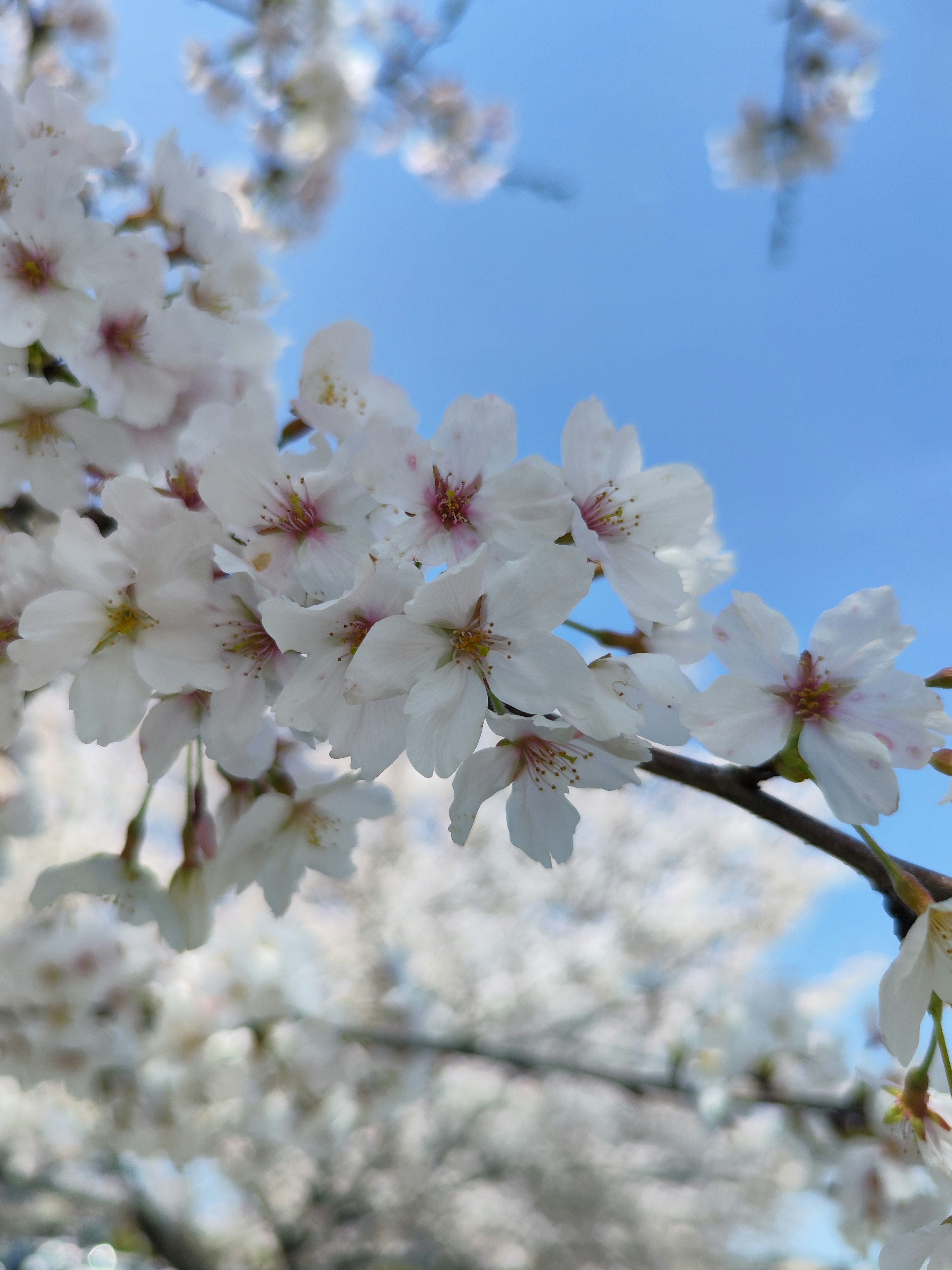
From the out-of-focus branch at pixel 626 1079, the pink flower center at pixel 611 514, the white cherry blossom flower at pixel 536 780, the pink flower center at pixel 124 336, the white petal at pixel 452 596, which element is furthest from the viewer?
the out-of-focus branch at pixel 626 1079

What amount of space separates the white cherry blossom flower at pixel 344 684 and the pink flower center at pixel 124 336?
52 cm

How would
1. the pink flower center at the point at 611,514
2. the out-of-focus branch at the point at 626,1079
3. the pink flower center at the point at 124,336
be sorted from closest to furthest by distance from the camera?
the pink flower center at the point at 611,514 < the pink flower center at the point at 124,336 < the out-of-focus branch at the point at 626,1079

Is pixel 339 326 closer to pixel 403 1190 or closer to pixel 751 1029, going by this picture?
pixel 751 1029

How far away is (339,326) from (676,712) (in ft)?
2.19

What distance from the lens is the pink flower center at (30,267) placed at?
96cm

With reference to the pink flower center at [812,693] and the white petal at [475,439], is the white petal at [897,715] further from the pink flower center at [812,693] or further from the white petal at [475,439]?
the white petal at [475,439]

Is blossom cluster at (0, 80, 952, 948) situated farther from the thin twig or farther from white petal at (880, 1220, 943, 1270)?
the thin twig

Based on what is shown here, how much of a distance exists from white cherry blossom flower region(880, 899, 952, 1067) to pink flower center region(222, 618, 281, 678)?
25.5 inches

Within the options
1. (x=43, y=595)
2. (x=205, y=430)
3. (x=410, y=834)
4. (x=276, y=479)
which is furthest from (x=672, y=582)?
(x=410, y=834)

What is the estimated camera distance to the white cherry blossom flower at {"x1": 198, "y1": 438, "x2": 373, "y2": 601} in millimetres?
779

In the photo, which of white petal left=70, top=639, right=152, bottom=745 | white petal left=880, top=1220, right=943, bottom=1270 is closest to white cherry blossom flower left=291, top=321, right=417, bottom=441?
white petal left=70, top=639, right=152, bottom=745

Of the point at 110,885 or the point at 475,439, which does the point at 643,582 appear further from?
the point at 110,885

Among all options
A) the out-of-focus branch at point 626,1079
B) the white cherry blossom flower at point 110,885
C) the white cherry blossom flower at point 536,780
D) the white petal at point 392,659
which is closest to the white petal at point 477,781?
the white cherry blossom flower at point 536,780

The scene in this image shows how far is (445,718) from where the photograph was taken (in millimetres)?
697
